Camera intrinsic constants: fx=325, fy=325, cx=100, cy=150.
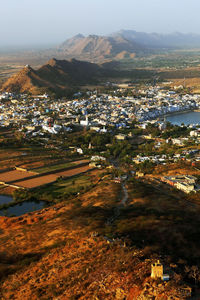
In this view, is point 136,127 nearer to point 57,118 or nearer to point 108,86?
point 57,118

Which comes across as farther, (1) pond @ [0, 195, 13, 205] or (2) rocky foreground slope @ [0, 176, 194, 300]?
(1) pond @ [0, 195, 13, 205]

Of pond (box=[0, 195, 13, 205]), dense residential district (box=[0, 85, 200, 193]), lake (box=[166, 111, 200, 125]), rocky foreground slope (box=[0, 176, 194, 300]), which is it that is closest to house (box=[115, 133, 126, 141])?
dense residential district (box=[0, 85, 200, 193])

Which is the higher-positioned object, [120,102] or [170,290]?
[170,290]

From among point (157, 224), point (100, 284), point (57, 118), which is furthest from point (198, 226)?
point (57, 118)

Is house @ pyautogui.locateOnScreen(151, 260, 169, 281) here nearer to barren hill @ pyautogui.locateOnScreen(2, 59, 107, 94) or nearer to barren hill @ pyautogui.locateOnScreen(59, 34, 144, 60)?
barren hill @ pyautogui.locateOnScreen(2, 59, 107, 94)

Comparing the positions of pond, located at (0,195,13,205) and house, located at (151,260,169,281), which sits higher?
house, located at (151,260,169,281)

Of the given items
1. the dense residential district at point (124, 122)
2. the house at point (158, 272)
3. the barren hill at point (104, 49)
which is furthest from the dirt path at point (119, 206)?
the barren hill at point (104, 49)

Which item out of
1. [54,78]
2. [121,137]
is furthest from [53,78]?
[121,137]
